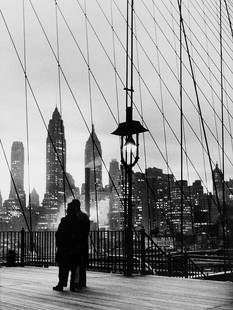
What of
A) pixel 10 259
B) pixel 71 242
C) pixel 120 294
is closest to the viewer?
pixel 120 294

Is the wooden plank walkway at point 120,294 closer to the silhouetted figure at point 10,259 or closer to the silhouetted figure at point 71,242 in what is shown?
the silhouetted figure at point 71,242

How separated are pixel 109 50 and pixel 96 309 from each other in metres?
50.8

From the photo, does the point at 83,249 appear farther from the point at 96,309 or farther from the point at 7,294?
the point at 96,309

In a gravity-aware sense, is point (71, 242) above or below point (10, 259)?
above

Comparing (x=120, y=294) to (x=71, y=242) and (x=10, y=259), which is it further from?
(x=10, y=259)

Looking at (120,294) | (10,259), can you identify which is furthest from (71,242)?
(10,259)

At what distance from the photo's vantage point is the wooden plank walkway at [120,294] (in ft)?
16.9

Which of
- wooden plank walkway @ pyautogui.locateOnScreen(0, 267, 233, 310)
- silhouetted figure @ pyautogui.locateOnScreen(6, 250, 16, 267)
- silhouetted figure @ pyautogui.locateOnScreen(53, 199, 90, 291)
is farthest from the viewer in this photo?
silhouetted figure @ pyautogui.locateOnScreen(6, 250, 16, 267)

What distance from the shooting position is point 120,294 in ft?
19.9

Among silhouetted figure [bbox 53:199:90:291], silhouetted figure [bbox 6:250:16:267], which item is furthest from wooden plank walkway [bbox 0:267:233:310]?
silhouetted figure [bbox 6:250:16:267]

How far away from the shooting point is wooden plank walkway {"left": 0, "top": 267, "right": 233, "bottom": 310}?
16.9 feet

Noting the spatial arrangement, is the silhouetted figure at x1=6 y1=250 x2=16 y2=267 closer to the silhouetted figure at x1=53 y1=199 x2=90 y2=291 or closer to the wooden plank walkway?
the wooden plank walkway

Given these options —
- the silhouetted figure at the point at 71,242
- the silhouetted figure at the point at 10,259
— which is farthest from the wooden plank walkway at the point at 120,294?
the silhouetted figure at the point at 10,259

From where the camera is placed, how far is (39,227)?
13150 cm
